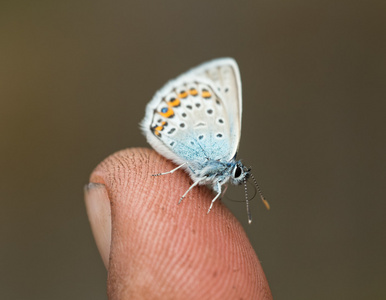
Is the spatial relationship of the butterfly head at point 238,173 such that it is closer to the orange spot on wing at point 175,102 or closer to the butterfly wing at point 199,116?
the butterfly wing at point 199,116

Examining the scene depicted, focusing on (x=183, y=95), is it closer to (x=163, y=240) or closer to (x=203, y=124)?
(x=203, y=124)

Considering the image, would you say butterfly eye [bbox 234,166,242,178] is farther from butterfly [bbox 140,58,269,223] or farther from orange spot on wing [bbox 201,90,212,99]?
orange spot on wing [bbox 201,90,212,99]

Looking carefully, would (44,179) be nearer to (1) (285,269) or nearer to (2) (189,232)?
(1) (285,269)

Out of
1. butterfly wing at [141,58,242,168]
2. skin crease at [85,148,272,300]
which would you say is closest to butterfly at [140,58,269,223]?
butterfly wing at [141,58,242,168]

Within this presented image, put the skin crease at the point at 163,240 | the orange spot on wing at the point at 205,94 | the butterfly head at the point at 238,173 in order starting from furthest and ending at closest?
the orange spot on wing at the point at 205,94
the butterfly head at the point at 238,173
the skin crease at the point at 163,240

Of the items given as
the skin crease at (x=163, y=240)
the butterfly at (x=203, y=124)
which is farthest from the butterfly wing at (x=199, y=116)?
the skin crease at (x=163, y=240)

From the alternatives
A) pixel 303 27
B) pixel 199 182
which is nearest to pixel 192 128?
pixel 199 182
